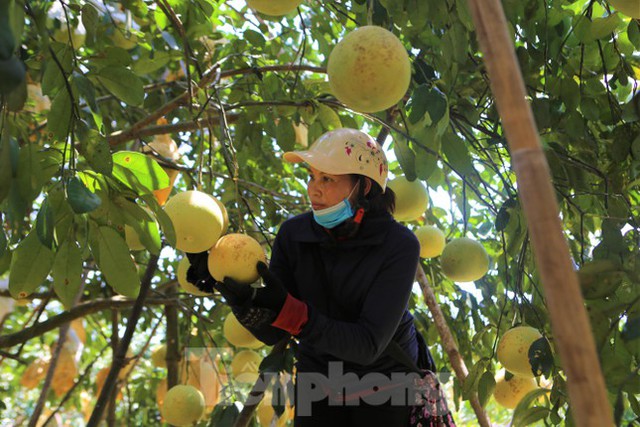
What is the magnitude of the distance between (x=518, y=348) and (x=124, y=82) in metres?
1.33

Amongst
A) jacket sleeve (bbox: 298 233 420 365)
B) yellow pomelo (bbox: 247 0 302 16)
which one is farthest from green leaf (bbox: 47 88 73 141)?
jacket sleeve (bbox: 298 233 420 365)

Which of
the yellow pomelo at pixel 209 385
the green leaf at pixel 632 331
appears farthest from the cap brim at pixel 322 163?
the yellow pomelo at pixel 209 385

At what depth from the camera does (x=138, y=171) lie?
175 cm

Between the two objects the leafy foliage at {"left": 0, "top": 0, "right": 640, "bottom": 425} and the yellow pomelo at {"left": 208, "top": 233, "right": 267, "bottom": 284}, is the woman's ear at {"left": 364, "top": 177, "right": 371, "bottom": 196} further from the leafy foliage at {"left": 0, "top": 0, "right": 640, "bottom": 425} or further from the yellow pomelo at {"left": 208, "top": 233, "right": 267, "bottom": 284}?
the yellow pomelo at {"left": 208, "top": 233, "right": 267, "bottom": 284}

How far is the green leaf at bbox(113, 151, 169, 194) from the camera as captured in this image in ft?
5.58

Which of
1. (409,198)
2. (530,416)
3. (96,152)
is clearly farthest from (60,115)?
(530,416)

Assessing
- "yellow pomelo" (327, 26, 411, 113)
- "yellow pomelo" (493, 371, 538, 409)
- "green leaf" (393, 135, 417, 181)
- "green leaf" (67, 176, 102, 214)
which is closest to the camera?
"green leaf" (67, 176, 102, 214)

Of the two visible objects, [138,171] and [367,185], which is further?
[367,185]

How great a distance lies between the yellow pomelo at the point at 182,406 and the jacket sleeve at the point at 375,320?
128cm

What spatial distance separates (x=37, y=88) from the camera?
394cm

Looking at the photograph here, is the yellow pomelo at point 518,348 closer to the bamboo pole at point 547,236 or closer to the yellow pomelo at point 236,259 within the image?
the yellow pomelo at point 236,259

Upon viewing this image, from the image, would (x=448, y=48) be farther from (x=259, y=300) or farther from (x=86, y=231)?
(x=86, y=231)

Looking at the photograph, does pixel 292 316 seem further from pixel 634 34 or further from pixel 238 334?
pixel 634 34

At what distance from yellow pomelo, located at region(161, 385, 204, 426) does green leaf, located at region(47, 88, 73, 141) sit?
1464 millimetres
